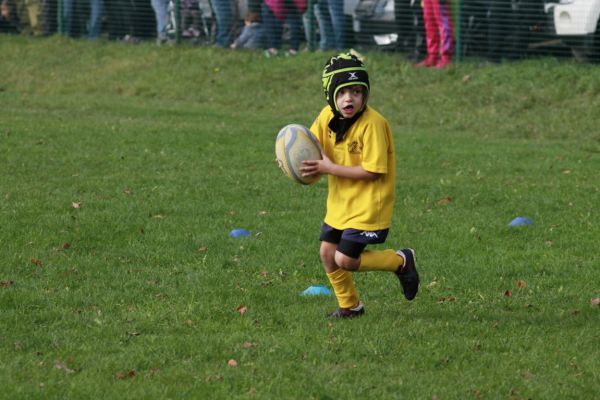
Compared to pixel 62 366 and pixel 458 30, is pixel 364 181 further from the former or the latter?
pixel 458 30

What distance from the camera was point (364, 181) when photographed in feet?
24.1

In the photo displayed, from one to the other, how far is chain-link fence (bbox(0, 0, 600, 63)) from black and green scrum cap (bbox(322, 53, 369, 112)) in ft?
37.9

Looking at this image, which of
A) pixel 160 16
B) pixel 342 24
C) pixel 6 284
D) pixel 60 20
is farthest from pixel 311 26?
pixel 6 284

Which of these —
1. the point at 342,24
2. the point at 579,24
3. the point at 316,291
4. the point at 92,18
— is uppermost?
the point at 316,291

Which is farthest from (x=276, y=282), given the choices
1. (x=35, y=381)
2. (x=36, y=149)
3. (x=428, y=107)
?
(x=428, y=107)

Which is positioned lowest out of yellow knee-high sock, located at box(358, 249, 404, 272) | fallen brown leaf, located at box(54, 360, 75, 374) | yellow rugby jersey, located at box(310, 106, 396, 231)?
yellow knee-high sock, located at box(358, 249, 404, 272)

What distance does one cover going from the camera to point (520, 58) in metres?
19.1

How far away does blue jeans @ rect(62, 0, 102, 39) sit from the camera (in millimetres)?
23938

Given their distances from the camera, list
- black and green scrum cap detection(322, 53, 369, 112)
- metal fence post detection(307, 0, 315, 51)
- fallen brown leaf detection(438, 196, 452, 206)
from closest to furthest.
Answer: black and green scrum cap detection(322, 53, 369, 112), fallen brown leaf detection(438, 196, 452, 206), metal fence post detection(307, 0, 315, 51)

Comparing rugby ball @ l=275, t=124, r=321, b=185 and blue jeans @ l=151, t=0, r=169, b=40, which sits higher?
rugby ball @ l=275, t=124, r=321, b=185

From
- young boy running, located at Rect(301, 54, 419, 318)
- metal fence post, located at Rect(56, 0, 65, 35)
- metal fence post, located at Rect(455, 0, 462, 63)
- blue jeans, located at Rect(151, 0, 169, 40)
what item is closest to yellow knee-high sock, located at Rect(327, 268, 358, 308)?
young boy running, located at Rect(301, 54, 419, 318)

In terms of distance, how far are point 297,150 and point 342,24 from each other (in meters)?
13.6

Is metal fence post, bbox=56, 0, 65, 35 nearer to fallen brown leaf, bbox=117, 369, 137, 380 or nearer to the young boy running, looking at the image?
the young boy running

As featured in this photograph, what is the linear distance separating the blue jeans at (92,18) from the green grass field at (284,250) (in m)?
4.95
